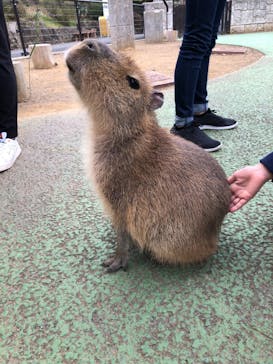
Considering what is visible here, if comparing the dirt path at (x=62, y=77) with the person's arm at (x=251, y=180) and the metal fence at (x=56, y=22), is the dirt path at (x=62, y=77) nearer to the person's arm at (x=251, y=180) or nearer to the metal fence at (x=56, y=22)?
the person's arm at (x=251, y=180)

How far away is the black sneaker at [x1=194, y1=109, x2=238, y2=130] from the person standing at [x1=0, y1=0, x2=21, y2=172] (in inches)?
60.9

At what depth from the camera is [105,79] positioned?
1364 mm

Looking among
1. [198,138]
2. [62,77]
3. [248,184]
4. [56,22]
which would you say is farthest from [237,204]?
[56,22]

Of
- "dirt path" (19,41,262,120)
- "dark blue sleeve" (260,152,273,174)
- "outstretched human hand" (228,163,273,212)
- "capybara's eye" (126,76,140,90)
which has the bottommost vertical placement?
"dirt path" (19,41,262,120)

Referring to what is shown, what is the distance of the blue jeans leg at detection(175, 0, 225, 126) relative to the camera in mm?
2195

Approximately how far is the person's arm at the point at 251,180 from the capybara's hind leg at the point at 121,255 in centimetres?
49

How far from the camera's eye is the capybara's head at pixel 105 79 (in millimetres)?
1360

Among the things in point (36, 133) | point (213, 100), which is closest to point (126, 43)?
point (213, 100)

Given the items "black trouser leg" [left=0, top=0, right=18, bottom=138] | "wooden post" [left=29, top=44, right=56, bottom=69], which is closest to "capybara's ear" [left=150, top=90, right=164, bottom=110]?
"black trouser leg" [left=0, top=0, right=18, bottom=138]

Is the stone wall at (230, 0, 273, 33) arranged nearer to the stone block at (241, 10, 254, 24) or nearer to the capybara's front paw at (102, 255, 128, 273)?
the stone block at (241, 10, 254, 24)

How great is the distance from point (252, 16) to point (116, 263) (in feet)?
51.1

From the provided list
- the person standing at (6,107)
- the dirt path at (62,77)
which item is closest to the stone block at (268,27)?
the dirt path at (62,77)

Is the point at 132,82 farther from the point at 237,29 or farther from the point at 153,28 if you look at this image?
the point at 237,29

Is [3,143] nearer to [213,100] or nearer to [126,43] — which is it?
[213,100]
